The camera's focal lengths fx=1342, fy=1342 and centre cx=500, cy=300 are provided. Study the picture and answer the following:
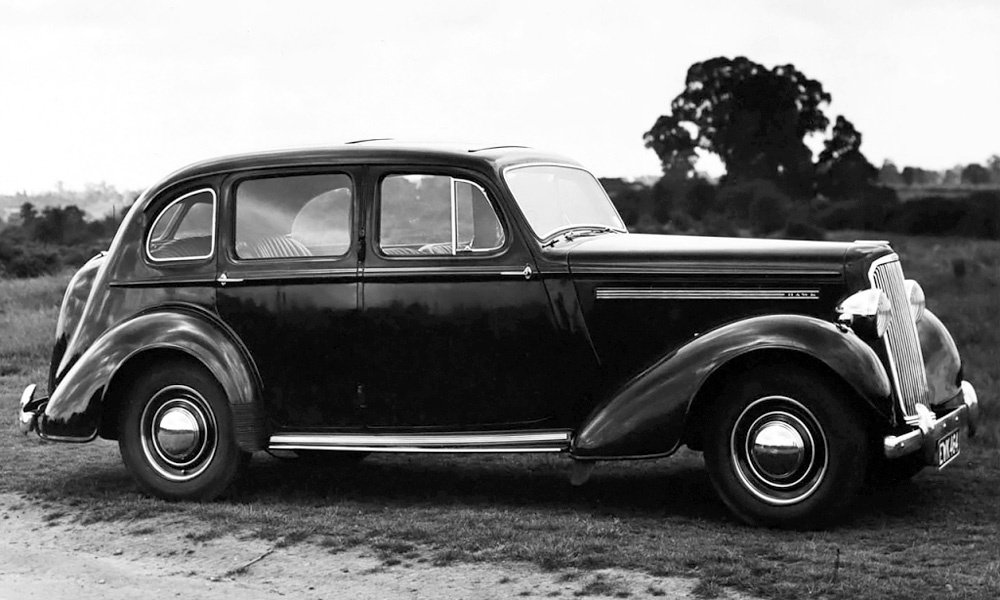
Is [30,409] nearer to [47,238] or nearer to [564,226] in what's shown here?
[564,226]

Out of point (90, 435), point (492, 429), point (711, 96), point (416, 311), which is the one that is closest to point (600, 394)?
point (492, 429)

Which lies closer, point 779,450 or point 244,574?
point 244,574

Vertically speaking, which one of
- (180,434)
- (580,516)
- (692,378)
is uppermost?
(692,378)

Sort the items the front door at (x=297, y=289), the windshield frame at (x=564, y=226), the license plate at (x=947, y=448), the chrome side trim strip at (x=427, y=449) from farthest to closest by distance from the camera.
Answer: the front door at (x=297, y=289) < the windshield frame at (x=564, y=226) < the chrome side trim strip at (x=427, y=449) < the license plate at (x=947, y=448)

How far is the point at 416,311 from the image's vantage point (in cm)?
725

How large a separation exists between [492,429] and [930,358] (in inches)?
103

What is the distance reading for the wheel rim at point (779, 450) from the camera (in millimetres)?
6434

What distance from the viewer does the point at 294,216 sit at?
751cm

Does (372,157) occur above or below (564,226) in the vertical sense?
above

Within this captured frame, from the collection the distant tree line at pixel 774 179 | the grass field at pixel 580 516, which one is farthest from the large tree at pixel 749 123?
the grass field at pixel 580 516

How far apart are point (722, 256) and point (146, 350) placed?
321 cm

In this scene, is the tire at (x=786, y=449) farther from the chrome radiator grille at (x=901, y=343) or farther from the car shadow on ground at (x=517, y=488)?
the chrome radiator grille at (x=901, y=343)

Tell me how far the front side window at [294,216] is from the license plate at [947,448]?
3.27 metres

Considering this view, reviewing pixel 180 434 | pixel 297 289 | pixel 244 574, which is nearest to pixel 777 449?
pixel 244 574
